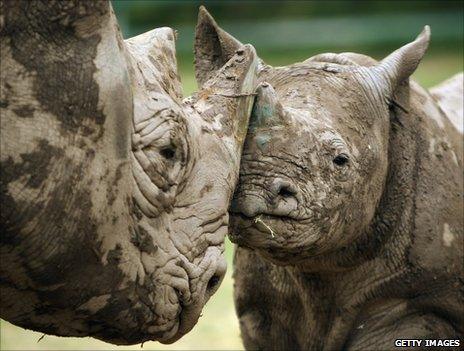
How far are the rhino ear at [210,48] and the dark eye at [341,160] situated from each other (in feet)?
2.46

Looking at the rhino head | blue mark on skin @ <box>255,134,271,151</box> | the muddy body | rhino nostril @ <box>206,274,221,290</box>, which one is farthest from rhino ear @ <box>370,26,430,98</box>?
rhino nostril @ <box>206,274,221,290</box>

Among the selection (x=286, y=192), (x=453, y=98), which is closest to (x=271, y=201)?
(x=286, y=192)

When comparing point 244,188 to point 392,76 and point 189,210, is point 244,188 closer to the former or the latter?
point 189,210

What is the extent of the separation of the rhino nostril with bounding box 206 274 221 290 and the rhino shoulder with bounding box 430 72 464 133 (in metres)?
2.19

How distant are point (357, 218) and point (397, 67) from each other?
757 mm

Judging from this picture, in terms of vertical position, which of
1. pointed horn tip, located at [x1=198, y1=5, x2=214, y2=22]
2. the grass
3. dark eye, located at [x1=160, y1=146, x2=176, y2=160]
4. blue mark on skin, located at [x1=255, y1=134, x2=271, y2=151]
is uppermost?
dark eye, located at [x1=160, y1=146, x2=176, y2=160]

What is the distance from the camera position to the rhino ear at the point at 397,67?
5441 mm

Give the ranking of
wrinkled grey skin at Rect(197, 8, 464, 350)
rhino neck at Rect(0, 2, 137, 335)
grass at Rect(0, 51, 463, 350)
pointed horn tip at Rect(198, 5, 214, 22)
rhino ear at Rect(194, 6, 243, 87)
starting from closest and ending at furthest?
rhino neck at Rect(0, 2, 137, 335) → wrinkled grey skin at Rect(197, 8, 464, 350) → pointed horn tip at Rect(198, 5, 214, 22) → rhino ear at Rect(194, 6, 243, 87) → grass at Rect(0, 51, 463, 350)

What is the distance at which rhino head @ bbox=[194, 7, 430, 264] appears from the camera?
475 centimetres

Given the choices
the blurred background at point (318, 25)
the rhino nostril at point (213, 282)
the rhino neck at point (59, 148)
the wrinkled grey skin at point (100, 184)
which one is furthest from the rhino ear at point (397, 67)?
the blurred background at point (318, 25)

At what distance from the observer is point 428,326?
18.5 ft

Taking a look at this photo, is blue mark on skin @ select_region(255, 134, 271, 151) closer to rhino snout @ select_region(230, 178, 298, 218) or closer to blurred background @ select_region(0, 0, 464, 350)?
rhino snout @ select_region(230, 178, 298, 218)

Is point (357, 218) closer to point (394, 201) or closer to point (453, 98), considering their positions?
point (394, 201)

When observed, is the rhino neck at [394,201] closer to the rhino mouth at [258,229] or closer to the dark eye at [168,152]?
the rhino mouth at [258,229]
